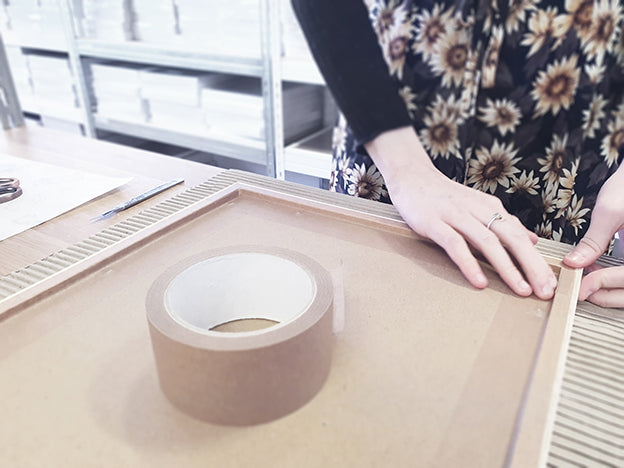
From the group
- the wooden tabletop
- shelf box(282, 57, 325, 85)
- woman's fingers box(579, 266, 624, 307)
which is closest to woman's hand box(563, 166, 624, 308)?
woman's fingers box(579, 266, 624, 307)

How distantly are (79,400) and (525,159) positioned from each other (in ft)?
1.74

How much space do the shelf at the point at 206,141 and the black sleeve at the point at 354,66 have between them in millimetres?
995

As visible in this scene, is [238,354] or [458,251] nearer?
[238,354]

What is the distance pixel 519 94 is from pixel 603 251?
8.1 inches

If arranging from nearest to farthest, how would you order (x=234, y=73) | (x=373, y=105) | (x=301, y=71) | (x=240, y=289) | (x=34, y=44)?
(x=240, y=289)
(x=373, y=105)
(x=301, y=71)
(x=234, y=73)
(x=34, y=44)

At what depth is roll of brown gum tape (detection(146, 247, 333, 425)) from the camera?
284mm

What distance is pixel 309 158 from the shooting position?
4.83ft

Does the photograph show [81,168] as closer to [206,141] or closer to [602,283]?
[602,283]

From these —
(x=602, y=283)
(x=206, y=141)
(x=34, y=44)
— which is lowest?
(x=206, y=141)

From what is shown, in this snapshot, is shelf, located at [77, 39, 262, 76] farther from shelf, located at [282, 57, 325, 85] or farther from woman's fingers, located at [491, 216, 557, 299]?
woman's fingers, located at [491, 216, 557, 299]

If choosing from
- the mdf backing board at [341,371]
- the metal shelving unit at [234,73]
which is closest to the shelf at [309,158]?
the metal shelving unit at [234,73]

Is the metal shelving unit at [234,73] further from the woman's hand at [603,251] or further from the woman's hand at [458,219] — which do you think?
the woman's hand at [603,251]

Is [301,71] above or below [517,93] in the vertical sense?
below

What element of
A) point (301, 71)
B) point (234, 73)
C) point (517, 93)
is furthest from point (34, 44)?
point (517, 93)
